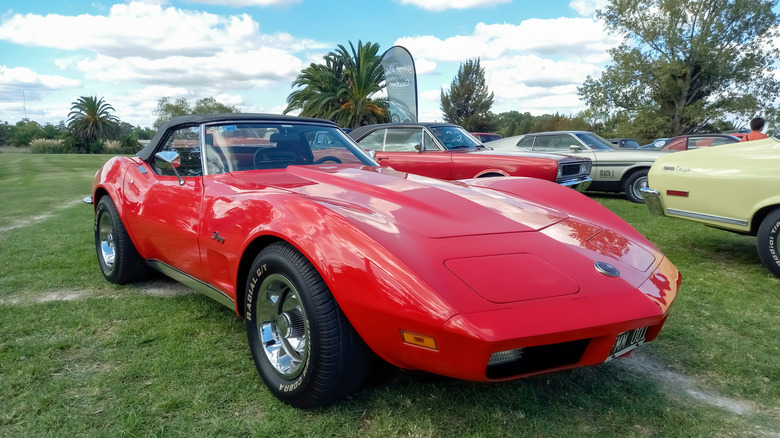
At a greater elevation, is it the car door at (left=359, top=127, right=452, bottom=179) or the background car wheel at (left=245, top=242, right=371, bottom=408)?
the car door at (left=359, top=127, right=452, bottom=179)

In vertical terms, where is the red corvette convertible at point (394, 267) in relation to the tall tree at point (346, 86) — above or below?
below

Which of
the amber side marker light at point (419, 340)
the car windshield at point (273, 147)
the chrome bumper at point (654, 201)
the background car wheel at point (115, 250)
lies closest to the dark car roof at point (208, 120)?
the car windshield at point (273, 147)

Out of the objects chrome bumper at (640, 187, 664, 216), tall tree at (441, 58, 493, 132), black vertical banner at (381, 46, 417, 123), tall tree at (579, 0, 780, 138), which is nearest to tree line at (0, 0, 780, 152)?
tall tree at (579, 0, 780, 138)

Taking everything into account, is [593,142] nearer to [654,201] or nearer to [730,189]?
[654,201]

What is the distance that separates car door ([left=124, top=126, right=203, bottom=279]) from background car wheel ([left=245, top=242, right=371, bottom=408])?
2.33 ft

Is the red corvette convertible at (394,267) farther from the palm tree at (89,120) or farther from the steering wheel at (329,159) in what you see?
the palm tree at (89,120)

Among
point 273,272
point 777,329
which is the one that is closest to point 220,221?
point 273,272

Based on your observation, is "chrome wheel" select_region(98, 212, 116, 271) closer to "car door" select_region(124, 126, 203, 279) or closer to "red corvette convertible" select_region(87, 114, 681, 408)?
"car door" select_region(124, 126, 203, 279)

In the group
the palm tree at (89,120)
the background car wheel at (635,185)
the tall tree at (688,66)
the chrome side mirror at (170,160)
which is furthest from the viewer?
the palm tree at (89,120)

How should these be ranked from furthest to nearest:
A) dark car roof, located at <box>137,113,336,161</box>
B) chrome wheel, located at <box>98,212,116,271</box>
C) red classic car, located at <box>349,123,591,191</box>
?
red classic car, located at <box>349,123,591,191</box> < chrome wheel, located at <box>98,212,116,271</box> < dark car roof, located at <box>137,113,336,161</box>

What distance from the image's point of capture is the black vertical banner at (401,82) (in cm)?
1966

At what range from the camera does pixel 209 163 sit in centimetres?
305

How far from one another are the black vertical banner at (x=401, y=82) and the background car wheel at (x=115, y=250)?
15.8m

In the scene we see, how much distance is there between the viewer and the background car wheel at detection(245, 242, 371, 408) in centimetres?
193
